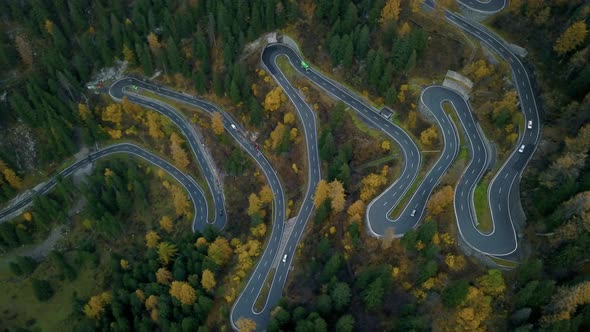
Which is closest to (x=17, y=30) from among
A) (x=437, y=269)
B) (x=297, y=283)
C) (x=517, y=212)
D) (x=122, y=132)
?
(x=122, y=132)

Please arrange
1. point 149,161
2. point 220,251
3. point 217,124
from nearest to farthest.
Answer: point 220,251
point 217,124
point 149,161

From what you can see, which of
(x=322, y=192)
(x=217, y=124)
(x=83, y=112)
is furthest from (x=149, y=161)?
(x=322, y=192)

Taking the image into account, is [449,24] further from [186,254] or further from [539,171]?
[186,254]

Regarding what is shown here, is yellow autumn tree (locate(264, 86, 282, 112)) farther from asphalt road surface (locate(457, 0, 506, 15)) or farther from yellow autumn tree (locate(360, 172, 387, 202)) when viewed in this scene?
asphalt road surface (locate(457, 0, 506, 15))

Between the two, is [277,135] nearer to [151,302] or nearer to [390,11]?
[390,11]

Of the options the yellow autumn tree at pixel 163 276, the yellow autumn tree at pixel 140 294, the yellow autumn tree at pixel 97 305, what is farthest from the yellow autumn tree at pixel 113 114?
the yellow autumn tree at pixel 140 294
